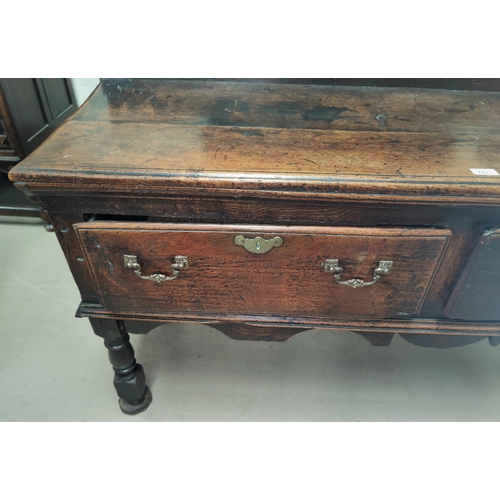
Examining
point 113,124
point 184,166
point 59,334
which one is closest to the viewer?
point 184,166

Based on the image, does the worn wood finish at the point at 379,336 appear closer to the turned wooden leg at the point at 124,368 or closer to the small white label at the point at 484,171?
the small white label at the point at 484,171

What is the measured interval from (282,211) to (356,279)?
206 mm

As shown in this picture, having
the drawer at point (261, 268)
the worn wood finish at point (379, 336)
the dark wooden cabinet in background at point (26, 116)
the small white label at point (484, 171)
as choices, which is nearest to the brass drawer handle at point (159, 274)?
the drawer at point (261, 268)

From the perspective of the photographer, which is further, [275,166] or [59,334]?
[59,334]

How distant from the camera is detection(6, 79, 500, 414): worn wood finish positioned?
28.3 inches

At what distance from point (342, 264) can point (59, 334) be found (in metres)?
1.10

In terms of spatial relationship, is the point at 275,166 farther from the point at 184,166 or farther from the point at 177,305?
the point at 177,305

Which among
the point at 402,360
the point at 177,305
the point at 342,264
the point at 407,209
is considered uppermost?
the point at 407,209

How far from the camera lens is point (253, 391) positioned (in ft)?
4.16

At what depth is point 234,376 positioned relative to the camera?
1.31 m

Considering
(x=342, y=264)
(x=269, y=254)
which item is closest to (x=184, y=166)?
(x=269, y=254)

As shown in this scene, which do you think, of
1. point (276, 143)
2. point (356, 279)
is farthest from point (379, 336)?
point (276, 143)

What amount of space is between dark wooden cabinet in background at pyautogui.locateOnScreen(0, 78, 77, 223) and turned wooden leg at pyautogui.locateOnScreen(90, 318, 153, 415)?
3.11 feet

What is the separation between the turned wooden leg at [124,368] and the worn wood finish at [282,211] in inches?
1.2
